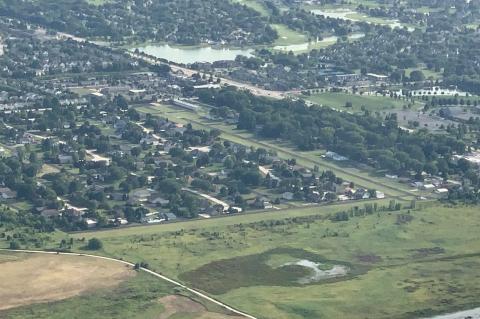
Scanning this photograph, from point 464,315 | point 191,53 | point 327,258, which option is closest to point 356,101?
point 191,53

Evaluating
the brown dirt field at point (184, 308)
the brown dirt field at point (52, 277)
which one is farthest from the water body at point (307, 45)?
the brown dirt field at point (184, 308)

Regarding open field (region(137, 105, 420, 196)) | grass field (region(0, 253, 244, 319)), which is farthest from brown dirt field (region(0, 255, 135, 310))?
open field (region(137, 105, 420, 196))

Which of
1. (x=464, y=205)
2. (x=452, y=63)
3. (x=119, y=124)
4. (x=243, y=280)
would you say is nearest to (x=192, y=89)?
(x=119, y=124)

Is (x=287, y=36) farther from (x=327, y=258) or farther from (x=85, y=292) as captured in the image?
(x=85, y=292)

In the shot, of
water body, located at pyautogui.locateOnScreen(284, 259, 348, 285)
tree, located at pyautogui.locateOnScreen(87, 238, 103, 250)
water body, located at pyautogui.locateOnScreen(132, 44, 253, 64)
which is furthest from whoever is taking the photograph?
water body, located at pyautogui.locateOnScreen(132, 44, 253, 64)

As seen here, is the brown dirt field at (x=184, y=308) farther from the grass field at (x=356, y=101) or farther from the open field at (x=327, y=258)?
the grass field at (x=356, y=101)

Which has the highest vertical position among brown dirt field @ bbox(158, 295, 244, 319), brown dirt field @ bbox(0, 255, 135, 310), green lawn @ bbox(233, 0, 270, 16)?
brown dirt field @ bbox(0, 255, 135, 310)

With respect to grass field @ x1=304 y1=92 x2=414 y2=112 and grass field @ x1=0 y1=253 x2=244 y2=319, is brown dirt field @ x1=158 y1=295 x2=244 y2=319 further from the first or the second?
grass field @ x1=304 y1=92 x2=414 y2=112

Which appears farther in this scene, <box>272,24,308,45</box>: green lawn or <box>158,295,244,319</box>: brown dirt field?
<box>272,24,308,45</box>: green lawn
